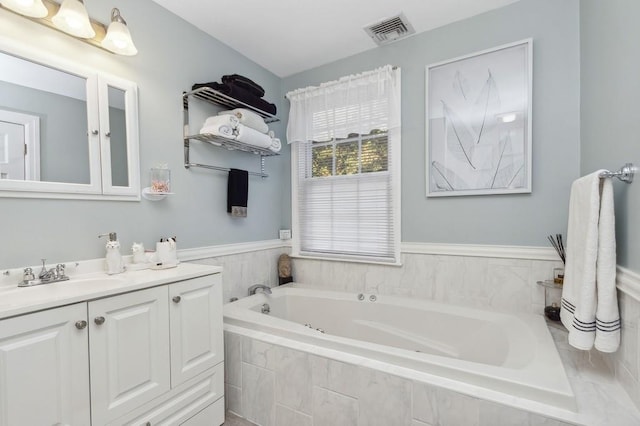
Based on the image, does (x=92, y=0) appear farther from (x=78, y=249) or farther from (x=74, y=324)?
(x=74, y=324)

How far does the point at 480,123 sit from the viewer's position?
2012 mm

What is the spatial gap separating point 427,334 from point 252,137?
74.9 inches

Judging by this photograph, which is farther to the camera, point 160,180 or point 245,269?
point 245,269

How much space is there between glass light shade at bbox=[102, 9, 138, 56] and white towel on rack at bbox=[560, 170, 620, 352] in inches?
91.7

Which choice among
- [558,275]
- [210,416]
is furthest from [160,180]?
[558,275]

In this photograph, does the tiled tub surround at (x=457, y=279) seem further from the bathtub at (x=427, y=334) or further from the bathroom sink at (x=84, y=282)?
the bathroom sink at (x=84, y=282)

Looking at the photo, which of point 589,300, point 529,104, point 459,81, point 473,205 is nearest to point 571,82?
point 529,104

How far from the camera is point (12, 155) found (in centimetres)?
128

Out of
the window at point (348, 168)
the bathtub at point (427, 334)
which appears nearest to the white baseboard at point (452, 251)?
the window at point (348, 168)

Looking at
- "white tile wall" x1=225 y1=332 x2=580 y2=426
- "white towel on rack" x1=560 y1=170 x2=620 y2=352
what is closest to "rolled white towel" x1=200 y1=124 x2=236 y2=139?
"white tile wall" x1=225 y1=332 x2=580 y2=426

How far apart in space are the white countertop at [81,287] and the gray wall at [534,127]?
1.59 m

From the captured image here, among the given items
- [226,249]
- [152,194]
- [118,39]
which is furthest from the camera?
[226,249]

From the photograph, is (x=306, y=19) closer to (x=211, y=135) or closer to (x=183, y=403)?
(x=211, y=135)

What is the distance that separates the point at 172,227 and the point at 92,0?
1298 mm
